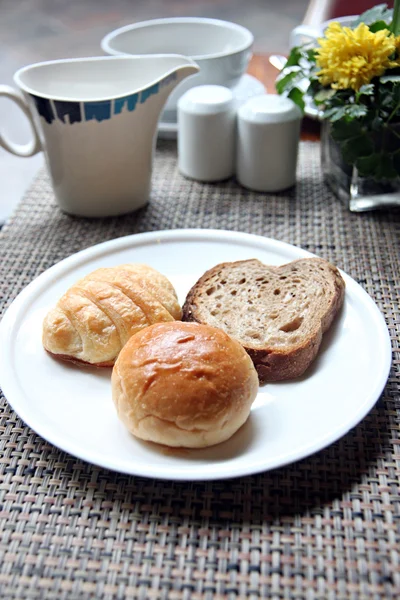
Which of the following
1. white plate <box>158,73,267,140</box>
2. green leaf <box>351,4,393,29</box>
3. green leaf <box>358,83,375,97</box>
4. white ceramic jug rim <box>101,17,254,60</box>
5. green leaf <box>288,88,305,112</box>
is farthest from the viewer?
white plate <box>158,73,267,140</box>

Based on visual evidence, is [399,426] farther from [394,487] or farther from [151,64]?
[151,64]

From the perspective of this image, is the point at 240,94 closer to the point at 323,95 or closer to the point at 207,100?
the point at 207,100

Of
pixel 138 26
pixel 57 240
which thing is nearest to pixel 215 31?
pixel 138 26

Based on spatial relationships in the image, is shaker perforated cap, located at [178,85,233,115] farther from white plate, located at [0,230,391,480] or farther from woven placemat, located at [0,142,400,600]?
woven placemat, located at [0,142,400,600]

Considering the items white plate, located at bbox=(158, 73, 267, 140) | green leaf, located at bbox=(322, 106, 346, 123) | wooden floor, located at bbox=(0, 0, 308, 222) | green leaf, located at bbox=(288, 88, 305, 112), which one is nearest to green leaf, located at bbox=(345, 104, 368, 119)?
green leaf, located at bbox=(322, 106, 346, 123)

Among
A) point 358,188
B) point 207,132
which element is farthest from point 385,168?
point 207,132

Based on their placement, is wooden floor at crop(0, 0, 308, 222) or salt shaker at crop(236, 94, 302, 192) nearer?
salt shaker at crop(236, 94, 302, 192)
